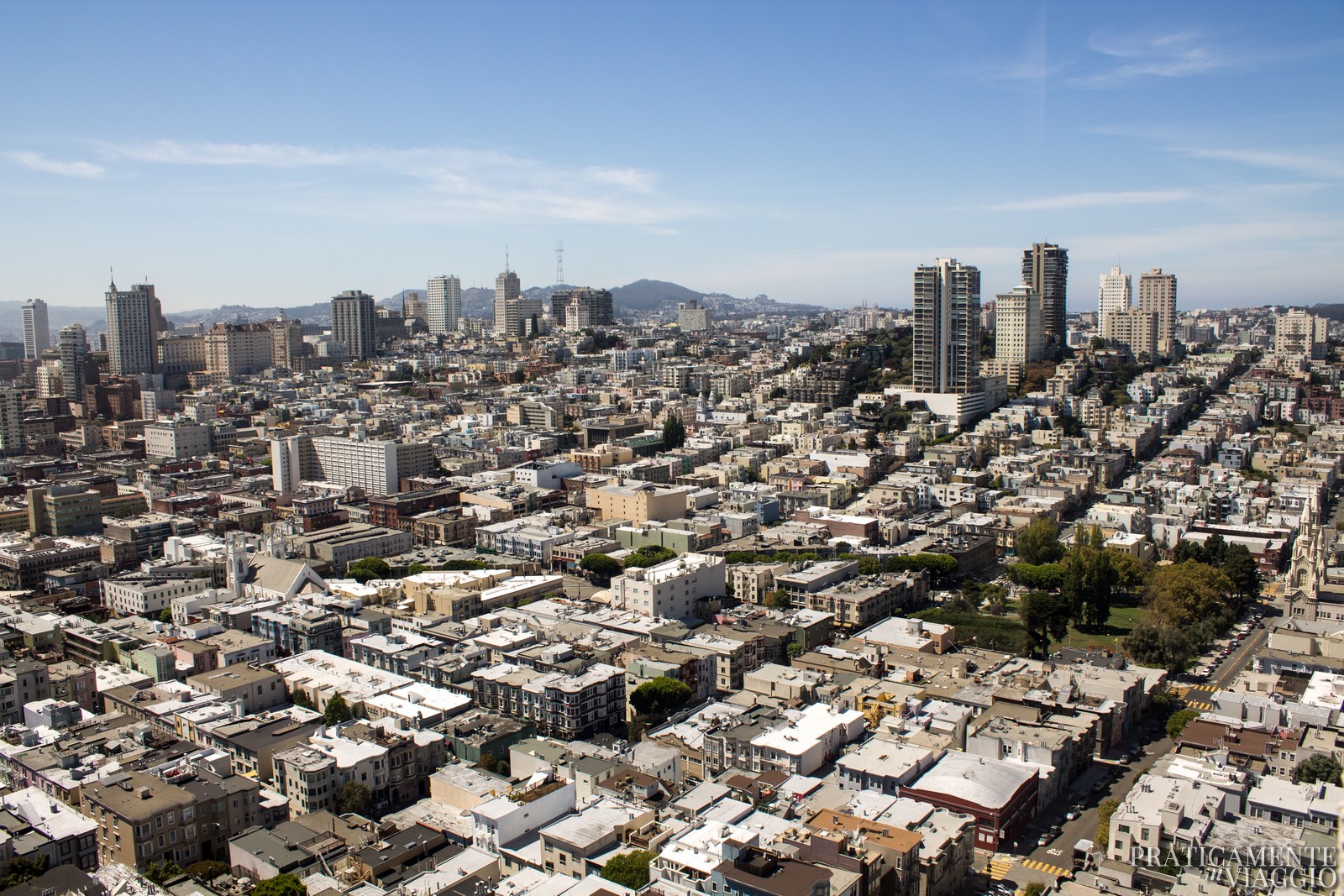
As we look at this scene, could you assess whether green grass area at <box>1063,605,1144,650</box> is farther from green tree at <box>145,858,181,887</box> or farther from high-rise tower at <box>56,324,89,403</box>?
high-rise tower at <box>56,324,89,403</box>

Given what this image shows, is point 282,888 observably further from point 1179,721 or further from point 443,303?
point 443,303

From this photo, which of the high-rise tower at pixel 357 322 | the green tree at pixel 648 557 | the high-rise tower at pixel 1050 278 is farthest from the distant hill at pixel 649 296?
the green tree at pixel 648 557

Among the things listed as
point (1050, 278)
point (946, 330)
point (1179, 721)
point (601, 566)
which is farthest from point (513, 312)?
point (1179, 721)

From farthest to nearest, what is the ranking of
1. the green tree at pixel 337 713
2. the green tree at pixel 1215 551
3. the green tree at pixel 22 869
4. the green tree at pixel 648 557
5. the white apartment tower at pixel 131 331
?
1. the white apartment tower at pixel 131 331
2. the green tree at pixel 648 557
3. the green tree at pixel 1215 551
4. the green tree at pixel 337 713
5. the green tree at pixel 22 869


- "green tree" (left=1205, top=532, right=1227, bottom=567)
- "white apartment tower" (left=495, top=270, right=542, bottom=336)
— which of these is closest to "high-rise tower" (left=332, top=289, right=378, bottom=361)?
"white apartment tower" (left=495, top=270, right=542, bottom=336)

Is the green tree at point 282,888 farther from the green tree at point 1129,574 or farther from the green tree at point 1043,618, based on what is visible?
the green tree at point 1129,574
